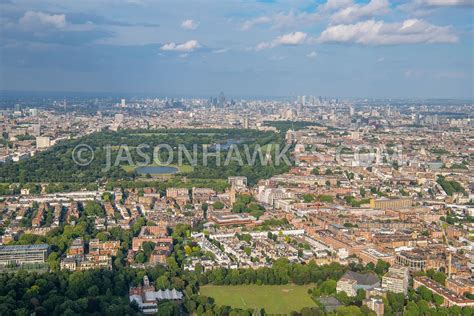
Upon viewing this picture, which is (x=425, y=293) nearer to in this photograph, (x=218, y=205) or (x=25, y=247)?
(x=25, y=247)

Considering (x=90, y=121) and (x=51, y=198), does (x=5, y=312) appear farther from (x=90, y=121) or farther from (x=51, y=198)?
(x=90, y=121)

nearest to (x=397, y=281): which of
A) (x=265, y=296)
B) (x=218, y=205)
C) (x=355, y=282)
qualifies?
(x=355, y=282)

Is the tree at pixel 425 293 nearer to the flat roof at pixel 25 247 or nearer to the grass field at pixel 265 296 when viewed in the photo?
the grass field at pixel 265 296

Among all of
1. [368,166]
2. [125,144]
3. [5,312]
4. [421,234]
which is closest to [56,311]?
[5,312]

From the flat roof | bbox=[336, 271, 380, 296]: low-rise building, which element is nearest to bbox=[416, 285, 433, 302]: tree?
bbox=[336, 271, 380, 296]: low-rise building

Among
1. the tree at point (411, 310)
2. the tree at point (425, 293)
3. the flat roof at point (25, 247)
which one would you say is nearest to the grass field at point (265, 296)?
the tree at point (411, 310)

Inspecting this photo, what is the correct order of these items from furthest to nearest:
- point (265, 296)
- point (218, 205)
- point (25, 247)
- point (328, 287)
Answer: point (218, 205), point (25, 247), point (328, 287), point (265, 296)

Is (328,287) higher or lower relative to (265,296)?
higher

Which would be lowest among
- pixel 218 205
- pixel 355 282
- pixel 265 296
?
pixel 265 296
